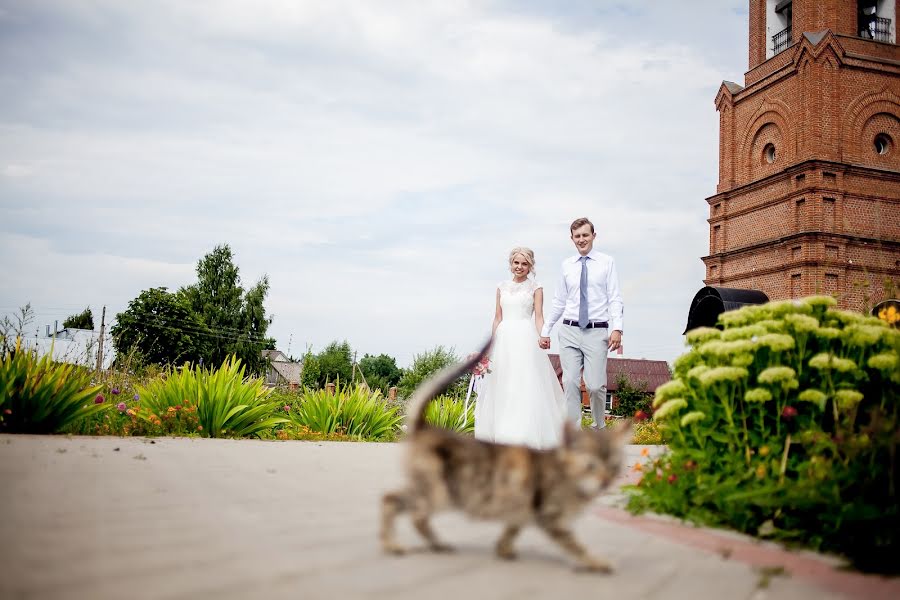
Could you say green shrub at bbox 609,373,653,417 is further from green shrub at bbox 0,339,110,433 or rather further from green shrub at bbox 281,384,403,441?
green shrub at bbox 0,339,110,433

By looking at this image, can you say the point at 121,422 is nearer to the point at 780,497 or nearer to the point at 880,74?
the point at 780,497

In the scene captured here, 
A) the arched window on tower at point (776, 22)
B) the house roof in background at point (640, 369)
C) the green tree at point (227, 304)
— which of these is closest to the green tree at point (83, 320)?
the green tree at point (227, 304)

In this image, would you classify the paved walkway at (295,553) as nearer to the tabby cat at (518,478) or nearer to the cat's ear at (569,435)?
the tabby cat at (518,478)

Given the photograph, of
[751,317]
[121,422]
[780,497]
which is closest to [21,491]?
[780,497]

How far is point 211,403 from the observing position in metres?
8.51

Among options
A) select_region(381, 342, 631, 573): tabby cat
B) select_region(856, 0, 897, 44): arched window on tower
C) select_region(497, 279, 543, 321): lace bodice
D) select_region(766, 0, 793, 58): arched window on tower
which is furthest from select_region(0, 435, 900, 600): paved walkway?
select_region(856, 0, 897, 44): arched window on tower

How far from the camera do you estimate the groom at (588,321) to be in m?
6.90

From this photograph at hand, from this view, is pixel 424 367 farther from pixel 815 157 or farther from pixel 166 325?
pixel 166 325

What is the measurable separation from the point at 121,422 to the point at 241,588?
720 centimetres

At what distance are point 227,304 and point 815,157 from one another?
42791 millimetres

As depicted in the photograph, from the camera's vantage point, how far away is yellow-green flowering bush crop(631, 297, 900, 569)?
343 centimetres

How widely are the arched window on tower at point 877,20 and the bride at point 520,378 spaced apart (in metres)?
28.9

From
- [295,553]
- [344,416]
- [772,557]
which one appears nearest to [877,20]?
[344,416]

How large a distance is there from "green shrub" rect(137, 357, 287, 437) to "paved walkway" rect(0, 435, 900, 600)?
3.83 metres
